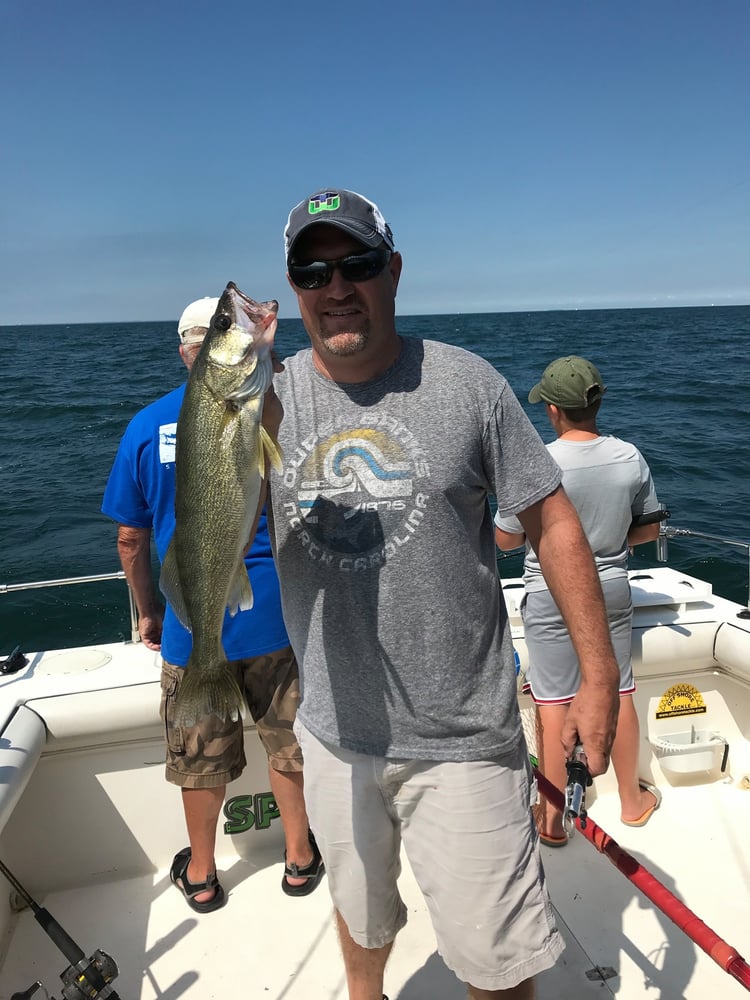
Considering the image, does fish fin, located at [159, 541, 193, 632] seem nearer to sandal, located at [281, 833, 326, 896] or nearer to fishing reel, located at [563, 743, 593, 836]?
A: fishing reel, located at [563, 743, 593, 836]

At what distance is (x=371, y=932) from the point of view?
234cm

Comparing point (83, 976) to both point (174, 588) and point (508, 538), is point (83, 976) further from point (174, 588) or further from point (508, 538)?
point (508, 538)

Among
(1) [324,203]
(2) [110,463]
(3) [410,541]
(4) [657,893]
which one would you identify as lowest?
(2) [110,463]

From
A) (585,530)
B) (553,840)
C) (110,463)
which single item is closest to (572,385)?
(585,530)

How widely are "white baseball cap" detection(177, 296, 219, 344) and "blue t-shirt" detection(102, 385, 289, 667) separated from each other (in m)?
0.28

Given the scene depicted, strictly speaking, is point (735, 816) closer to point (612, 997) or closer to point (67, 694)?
point (612, 997)

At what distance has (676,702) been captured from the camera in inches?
167

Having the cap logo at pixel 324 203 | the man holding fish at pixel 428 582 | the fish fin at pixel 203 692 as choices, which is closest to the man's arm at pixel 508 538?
the man holding fish at pixel 428 582

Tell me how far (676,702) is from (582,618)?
2.55 metres

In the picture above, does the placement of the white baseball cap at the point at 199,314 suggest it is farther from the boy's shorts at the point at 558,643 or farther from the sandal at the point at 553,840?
the sandal at the point at 553,840

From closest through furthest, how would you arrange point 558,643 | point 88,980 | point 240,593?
1. point 240,593
2. point 88,980
3. point 558,643

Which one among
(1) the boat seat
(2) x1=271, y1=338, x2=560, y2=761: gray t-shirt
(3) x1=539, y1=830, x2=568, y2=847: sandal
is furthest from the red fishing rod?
(1) the boat seat

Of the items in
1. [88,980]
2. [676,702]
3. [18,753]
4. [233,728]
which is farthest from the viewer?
[676,702]

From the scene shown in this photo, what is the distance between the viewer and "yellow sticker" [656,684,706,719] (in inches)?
167
